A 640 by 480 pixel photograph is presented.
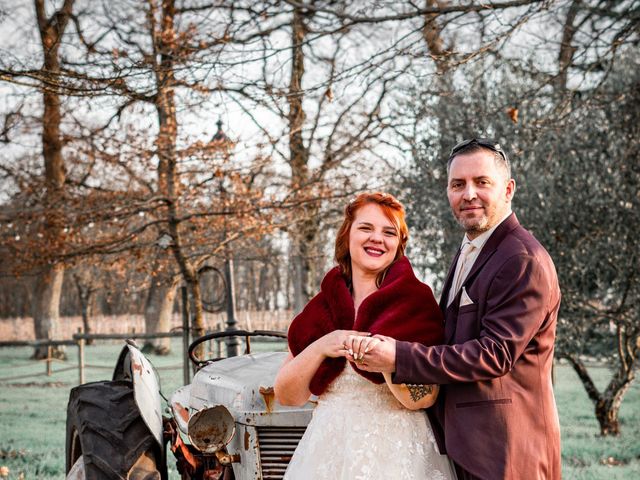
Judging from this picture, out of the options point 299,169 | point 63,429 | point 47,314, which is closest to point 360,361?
point 63,429

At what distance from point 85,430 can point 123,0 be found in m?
6.81

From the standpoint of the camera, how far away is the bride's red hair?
8.46 feet

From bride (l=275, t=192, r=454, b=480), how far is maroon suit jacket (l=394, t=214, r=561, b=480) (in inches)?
4.7

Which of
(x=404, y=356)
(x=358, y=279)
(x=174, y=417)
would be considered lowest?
(x=174, y=417)

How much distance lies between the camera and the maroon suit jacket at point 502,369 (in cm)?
213

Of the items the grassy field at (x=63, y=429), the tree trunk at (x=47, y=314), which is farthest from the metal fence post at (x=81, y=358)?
the tree trunk at (x=47, y=314)

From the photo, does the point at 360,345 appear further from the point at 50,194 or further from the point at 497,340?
the point at 50,194

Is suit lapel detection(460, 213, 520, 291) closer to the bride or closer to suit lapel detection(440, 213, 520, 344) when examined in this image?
suit lapel detection(440, 213, 520, 344)

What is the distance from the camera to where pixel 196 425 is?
286 centimetres

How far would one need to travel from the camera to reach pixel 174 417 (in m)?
3.78

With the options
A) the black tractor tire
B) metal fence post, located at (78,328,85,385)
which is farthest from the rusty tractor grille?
metal fence post, located at (78,328,85,385)

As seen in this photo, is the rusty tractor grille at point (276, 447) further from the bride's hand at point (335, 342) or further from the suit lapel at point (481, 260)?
the suit lapel at point (481, 260)

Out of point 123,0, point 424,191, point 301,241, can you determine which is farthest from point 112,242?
point 301,241

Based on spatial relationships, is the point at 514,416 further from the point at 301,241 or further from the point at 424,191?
the point at 301,241
